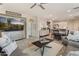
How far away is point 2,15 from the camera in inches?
78.2

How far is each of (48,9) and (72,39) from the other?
2.53 feet

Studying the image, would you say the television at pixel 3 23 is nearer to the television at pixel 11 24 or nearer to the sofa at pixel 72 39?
the television at pixel 11 24

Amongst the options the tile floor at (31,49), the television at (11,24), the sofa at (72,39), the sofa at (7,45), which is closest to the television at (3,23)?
the television at (11,24)

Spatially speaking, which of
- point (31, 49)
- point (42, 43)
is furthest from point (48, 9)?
point (31, 49)

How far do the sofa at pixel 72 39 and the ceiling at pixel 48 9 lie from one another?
1.18ft

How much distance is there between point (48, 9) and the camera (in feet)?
6.97

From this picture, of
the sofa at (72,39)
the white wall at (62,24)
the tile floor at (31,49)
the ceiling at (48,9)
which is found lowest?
the tile floor at (31,49)

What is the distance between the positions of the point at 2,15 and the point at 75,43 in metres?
1.51

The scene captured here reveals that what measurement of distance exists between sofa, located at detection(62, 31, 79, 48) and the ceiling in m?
0.36

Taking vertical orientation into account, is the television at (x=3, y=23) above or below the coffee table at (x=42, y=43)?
above

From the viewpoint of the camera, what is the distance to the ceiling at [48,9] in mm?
2068

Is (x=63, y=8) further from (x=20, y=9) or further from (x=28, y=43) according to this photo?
(x=28, y=43)

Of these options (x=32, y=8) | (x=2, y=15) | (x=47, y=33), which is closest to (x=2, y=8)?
(x=2, y=15)

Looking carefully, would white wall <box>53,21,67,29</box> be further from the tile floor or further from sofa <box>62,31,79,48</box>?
the tile floor
